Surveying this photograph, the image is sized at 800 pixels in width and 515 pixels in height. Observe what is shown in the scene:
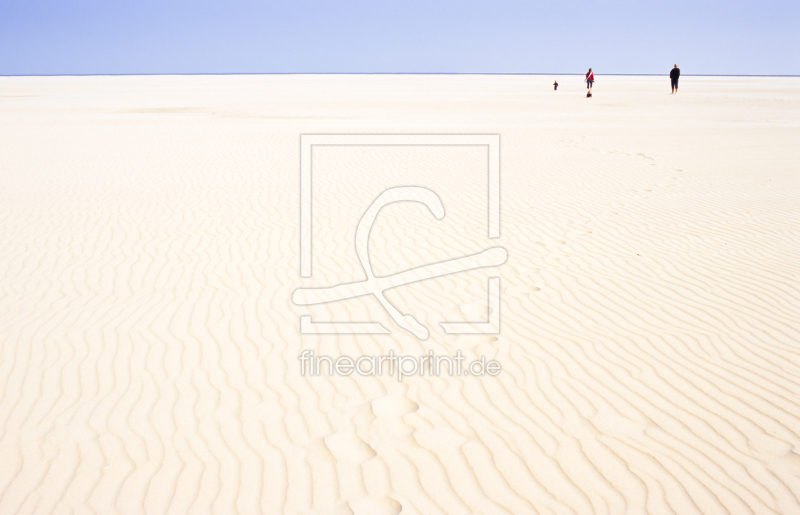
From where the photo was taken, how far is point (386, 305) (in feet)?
19.8

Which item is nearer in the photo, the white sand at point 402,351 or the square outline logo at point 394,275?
the white sand at point 402,351

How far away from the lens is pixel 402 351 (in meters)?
5.10

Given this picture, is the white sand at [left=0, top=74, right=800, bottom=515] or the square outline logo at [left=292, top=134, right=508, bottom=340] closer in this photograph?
the white sand at [left=0, top=74, right=800, bottom=515]

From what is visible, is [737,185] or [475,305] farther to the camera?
[737,185]

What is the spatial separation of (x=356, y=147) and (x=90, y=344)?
36.9 ft

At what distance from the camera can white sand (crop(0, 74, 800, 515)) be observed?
3490mm

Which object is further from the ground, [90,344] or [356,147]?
[356,147]

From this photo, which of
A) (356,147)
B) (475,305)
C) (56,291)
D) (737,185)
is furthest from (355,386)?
(356,147)

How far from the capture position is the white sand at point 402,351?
3490 millimetres

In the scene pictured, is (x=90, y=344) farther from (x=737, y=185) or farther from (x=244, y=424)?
(x=737, y=185)

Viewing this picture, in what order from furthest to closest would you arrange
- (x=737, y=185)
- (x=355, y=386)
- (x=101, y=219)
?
(x=737, y=185) < (x=101, y=219) < (x=355, y=386)

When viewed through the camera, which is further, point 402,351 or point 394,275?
point 394,275

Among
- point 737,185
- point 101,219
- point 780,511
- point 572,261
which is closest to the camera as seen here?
point 780,511

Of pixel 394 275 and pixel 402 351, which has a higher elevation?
pixel 394 275
